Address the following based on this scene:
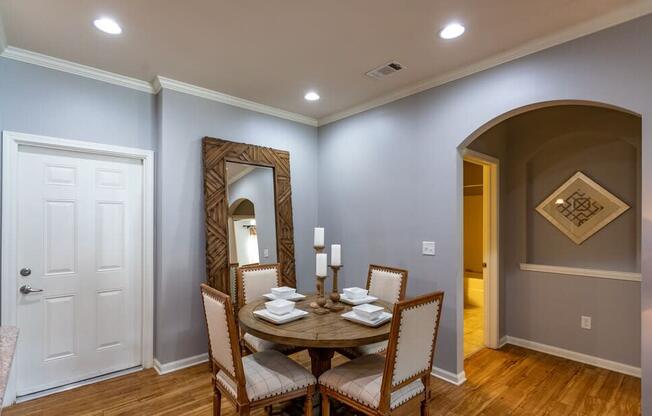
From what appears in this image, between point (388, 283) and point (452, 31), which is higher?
point (452, 31)

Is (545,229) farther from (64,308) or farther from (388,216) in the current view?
(64,308)

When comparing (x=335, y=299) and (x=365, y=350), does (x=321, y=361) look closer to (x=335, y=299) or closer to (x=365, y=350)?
(x=365, y=350)

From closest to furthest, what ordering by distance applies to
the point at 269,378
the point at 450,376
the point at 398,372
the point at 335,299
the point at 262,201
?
the point at 398,372, the point at 269,378, the point at 335,299, the point at 450,376, the point at 262,201

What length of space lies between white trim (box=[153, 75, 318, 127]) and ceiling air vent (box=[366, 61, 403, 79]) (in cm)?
134

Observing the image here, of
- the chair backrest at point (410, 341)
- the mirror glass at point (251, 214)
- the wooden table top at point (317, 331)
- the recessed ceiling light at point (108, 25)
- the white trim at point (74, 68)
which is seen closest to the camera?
the chair backrest at point (410, 341)

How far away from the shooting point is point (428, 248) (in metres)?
3.16

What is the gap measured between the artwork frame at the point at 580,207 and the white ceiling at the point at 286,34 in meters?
1.73

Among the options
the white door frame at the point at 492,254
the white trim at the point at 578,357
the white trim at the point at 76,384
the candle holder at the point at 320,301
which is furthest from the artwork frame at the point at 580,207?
the white trim at the point at 76,384

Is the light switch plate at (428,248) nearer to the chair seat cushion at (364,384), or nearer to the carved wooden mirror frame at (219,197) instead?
the chair seat cushion at (364,384)

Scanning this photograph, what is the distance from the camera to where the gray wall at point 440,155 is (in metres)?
2.12

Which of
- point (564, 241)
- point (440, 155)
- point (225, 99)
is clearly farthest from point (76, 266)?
point (564, 241)

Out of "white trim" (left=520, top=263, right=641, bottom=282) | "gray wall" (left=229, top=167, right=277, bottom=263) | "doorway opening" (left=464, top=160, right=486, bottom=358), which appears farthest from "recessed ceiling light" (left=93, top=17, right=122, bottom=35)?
"white trim" (left=520, top=263, right=641, bottom=282)

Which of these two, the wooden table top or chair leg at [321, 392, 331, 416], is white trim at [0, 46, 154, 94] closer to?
the wooden table top

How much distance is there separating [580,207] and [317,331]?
10.0ft
